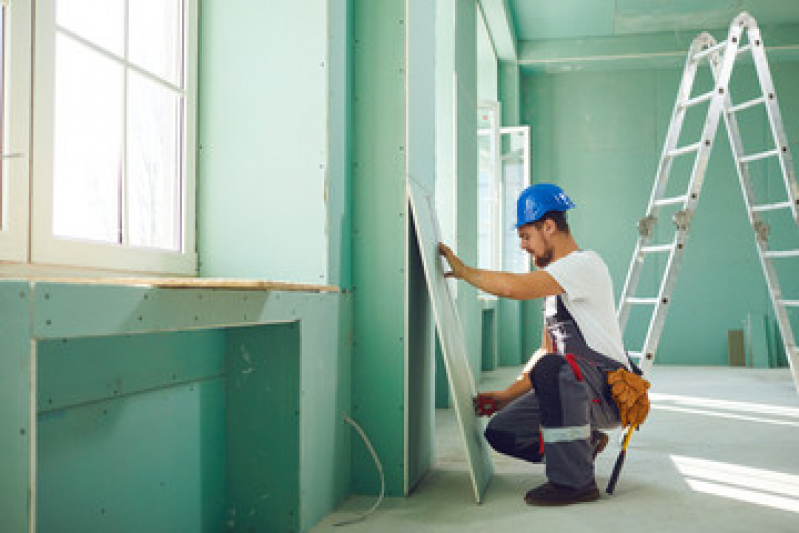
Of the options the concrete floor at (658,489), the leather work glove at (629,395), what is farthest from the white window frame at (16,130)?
the leather work glove at (629,395)

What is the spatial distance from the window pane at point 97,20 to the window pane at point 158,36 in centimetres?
10

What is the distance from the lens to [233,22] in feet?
7.85

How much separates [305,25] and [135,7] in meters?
0.52

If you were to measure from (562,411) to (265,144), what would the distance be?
1.35 metres

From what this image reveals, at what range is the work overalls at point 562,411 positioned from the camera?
2520mm

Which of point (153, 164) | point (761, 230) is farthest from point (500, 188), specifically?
point (153, 164)

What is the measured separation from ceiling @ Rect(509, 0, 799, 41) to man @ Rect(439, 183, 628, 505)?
185 inches

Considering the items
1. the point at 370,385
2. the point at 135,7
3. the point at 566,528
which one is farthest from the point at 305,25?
the point at 566,528

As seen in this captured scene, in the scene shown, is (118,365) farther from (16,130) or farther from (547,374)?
(547,374)

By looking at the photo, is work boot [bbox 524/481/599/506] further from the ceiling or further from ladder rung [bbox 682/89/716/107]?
the ceiling

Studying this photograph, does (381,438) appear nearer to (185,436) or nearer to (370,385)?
(370,385)

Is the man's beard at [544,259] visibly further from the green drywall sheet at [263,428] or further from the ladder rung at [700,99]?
the ladder rung at [700,99]

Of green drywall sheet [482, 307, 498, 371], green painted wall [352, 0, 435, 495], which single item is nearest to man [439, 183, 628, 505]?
green painted wall [352, 0, 435, 495]

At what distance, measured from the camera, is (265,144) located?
238 centimetres
